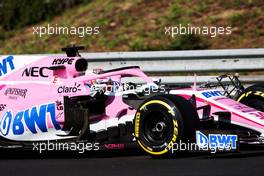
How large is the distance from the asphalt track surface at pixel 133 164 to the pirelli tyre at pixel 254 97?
1.80 feet

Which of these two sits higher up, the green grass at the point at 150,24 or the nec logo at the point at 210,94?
the green grass at the point at 150,24

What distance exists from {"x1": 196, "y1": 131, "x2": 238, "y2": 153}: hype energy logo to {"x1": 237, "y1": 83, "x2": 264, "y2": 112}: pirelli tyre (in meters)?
1.64

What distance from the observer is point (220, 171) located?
26.1 feet

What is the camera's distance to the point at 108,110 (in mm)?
9891

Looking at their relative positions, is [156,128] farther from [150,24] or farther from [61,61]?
[150,24]

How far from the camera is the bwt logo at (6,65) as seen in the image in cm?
1078

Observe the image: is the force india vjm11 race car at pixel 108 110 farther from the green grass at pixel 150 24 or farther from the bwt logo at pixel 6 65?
the green grass at pixel 150 24

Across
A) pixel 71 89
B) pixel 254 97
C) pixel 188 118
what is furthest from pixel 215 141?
pixel 71 89

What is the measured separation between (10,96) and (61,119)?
0.85 m

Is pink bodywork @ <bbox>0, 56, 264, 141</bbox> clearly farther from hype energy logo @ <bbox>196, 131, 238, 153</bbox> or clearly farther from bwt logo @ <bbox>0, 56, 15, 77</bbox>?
hype energy logo @ <bbox>196, 131, 238, 153</bbox>

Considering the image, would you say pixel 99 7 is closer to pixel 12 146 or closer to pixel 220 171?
pixel 12 146

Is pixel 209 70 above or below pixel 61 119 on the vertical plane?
above

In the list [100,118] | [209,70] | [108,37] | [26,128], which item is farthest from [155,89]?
[108,37]

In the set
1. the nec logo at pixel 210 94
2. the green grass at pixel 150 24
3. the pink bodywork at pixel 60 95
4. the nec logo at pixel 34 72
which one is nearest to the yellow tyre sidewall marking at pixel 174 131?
the pink bodywork at pixel 60 95
